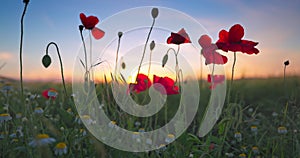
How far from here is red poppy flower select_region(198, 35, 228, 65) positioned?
1.42m

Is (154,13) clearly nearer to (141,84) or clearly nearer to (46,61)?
(141,84)

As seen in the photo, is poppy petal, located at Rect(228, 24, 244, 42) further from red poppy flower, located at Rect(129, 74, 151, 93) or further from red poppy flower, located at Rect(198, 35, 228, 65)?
red poppy flower, located at Rect(129, 74, 151, 93)

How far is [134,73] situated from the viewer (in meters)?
1.58

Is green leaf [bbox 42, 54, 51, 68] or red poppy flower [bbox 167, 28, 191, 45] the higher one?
red poppy flower [bbox 167, 28, 191, 45]

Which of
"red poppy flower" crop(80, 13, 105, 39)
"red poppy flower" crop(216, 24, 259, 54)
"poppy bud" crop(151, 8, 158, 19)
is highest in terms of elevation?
"poppy bud" crop(151, 8, 158, 19)

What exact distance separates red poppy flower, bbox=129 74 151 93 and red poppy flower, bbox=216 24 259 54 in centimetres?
35

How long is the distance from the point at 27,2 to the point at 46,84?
2570mm

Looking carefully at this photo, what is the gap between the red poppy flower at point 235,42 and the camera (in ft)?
4.46

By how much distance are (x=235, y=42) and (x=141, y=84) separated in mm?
433

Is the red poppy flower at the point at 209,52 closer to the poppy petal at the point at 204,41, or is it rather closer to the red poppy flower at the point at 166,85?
the poppy petal at the point at 204,41

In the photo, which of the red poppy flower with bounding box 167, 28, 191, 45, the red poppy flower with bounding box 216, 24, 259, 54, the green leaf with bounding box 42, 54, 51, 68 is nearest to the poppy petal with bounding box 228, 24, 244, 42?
the red poppy flower with bounding box 216, 24, 259, 54

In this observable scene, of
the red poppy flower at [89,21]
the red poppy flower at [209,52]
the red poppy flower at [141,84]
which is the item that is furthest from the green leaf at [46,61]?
the red poppy flower at [209,52]

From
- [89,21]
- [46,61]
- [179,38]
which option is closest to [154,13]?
[179,38]

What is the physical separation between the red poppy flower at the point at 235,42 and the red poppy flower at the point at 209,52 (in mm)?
49
